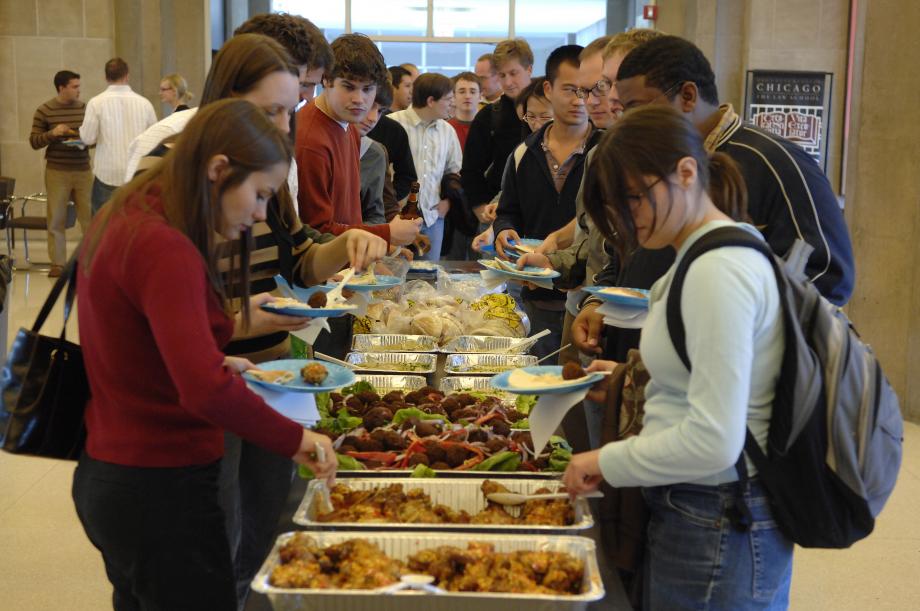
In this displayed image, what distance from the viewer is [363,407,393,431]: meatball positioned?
2637 millimetres

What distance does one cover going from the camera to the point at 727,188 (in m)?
1.79

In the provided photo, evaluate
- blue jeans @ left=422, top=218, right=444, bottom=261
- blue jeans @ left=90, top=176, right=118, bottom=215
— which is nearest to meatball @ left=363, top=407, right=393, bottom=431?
blue jeans @ left=422, top=218, right=444, bottom=261

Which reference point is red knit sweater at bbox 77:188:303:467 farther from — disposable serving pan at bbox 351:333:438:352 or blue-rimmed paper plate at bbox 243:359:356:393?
disposable serving pan at bbox 351:333:438:352

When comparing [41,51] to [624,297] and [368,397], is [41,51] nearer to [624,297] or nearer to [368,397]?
[368,397]

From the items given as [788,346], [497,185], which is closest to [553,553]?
[788,346]

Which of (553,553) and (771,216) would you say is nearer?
(553,553)

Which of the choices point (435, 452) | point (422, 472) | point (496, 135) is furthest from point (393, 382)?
point (496, 135)

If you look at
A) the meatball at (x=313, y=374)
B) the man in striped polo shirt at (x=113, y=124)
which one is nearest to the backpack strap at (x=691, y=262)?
the meatball at (x=313, y=374)

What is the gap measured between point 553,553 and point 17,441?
3.25ft

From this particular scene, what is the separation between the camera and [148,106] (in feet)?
31.4

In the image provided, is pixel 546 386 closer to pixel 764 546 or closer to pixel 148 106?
pixel 764 546

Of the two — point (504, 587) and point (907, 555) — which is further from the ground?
point (504, 587)

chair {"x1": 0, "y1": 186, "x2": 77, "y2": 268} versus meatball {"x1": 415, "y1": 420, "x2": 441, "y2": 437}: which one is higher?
meatball {"x1": 415, "y1": 420, "x2": 441, "y2": 437}

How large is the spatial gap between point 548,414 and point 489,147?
4385mm
